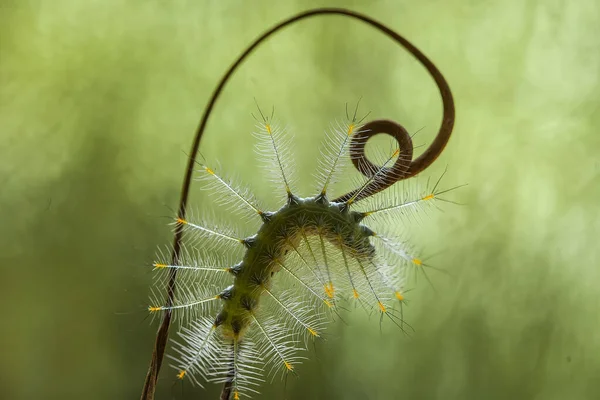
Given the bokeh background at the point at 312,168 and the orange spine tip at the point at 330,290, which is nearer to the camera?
the orange spine tip at the point at 330,290

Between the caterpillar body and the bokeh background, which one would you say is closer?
the caterpillar body

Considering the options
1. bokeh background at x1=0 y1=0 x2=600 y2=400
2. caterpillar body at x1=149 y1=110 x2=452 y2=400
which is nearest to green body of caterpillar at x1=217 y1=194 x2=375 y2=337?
caterpillar body at x1=149 y1=110 x2=452 y2=400

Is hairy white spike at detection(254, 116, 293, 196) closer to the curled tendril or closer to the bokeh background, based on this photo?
the curled tendril

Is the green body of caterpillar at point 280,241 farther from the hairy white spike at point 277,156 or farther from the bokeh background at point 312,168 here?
the bokeh background at point 312,168

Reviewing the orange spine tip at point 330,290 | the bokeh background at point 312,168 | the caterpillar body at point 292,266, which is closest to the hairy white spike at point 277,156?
the caterpillar body at point 292,266

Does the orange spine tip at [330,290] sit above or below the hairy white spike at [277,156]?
below
